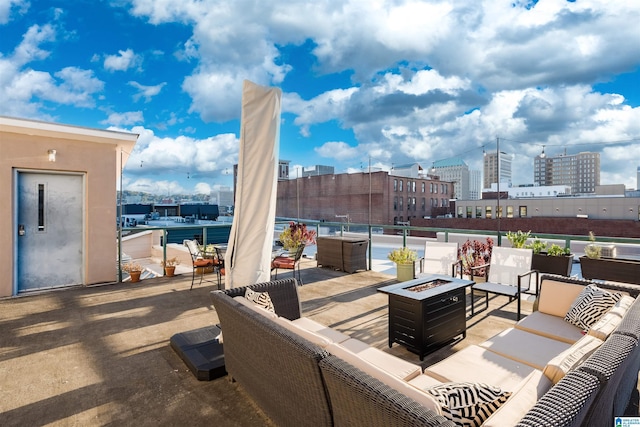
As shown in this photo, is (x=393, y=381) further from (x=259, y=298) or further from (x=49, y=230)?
(x=49, y=230)

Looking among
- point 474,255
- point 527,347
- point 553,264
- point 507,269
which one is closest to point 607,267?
point 553,264

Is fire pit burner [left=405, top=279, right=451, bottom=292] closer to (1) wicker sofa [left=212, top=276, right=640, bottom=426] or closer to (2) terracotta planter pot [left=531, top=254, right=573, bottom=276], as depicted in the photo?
(1) wicker sofa [left=212, top=276, right=640, bottom=426]

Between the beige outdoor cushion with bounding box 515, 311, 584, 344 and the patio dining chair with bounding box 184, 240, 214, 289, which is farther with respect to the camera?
the patio dining chair with bounding box 184, 240, 214, 289

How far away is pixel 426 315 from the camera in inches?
122

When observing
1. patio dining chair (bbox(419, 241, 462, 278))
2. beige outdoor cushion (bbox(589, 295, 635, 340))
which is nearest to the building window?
patio dining chair (bbox(419, 241, 462, 278))

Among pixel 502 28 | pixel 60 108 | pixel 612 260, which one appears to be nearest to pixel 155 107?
pixel 60 108

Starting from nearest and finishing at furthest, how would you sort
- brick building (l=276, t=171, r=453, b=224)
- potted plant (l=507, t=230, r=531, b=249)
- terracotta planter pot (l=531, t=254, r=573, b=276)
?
terracotta planter pot (l=531, t=254, r=573, b=276) < potted plant (l=507, t=230, r=531, b=249) < brick building (l=276, t=171, r=453, b=224)

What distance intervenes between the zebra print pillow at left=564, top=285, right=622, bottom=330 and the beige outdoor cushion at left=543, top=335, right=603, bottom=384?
3.83 feet

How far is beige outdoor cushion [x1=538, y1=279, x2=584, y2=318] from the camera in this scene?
3156 mm

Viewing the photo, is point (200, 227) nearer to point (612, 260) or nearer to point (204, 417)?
point (204, 417)

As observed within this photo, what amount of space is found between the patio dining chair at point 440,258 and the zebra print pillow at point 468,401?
424cm

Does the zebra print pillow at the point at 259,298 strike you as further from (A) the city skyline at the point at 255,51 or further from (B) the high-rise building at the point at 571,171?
(B) the high-rise building at the point at 571,171

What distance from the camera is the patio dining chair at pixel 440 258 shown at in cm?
532

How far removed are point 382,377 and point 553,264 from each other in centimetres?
489
